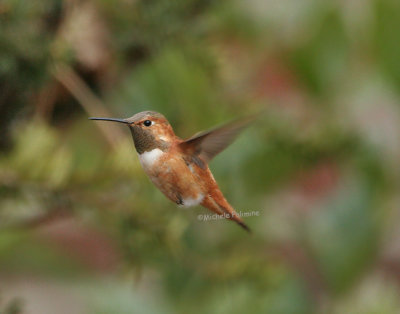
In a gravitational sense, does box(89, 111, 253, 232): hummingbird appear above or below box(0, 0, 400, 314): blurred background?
above

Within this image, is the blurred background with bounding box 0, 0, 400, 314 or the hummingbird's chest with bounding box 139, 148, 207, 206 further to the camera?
the blurred background with bounding box 0, 0, 400, 314

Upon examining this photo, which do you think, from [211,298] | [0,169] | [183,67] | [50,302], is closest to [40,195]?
[0,169]

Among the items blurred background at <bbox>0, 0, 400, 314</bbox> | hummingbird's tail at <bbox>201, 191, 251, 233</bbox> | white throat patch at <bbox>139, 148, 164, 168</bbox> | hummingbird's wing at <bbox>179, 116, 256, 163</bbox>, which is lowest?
blurred background at <bbox>0, 0, 400, 314</bbox>

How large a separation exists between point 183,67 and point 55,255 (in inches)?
28.1

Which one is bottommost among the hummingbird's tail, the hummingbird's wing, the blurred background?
the blurred background

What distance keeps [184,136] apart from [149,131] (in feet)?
0.72

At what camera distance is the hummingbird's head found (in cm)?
25

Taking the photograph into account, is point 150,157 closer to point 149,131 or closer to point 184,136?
point 149,131

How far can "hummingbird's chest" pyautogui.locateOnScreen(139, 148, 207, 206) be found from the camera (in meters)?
0.26

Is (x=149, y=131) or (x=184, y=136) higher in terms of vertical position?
(x=149, y=131)

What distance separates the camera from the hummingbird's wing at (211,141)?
0.28 m

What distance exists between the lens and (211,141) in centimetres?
30

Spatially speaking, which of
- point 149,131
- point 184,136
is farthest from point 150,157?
point 184,136

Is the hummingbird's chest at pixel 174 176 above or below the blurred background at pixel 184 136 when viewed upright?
above
